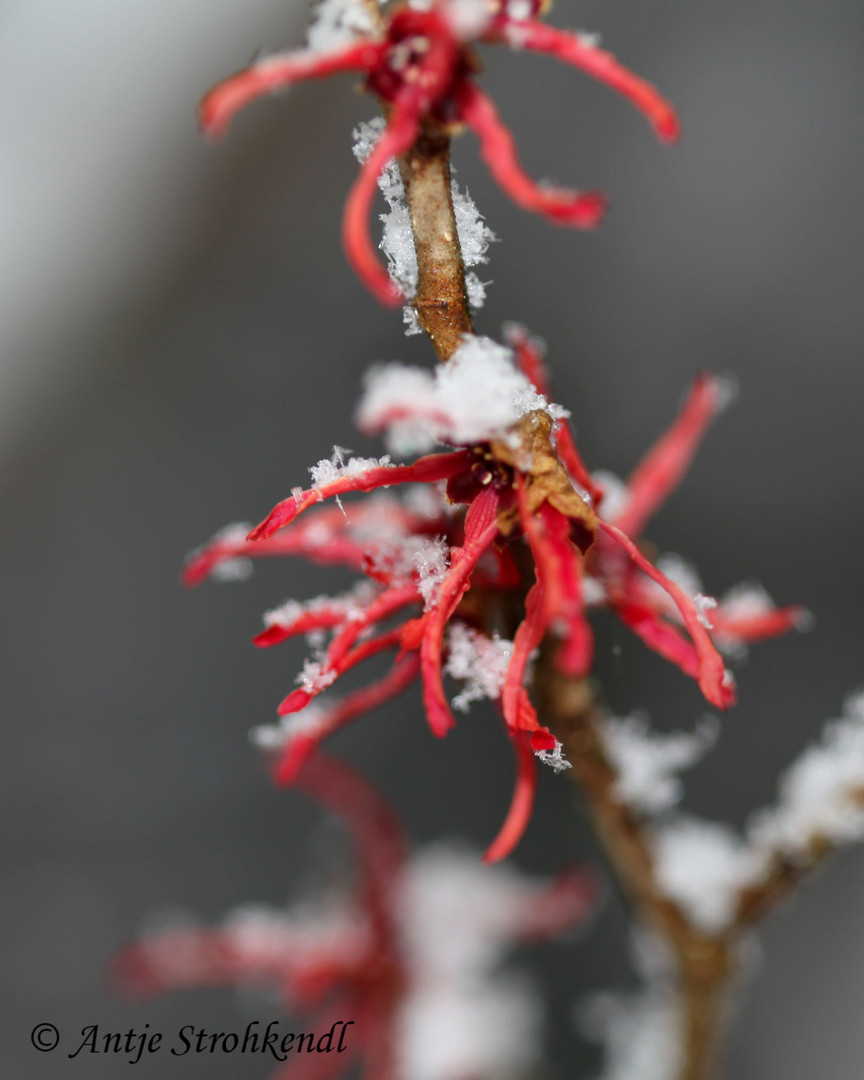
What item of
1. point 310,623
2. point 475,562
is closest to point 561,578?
point 475,562

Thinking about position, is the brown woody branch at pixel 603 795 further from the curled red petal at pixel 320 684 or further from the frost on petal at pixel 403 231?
the curled red petal at pixel 320 684

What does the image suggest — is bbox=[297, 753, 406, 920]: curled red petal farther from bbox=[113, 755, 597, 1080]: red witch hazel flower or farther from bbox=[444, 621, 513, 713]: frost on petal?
bbox=[444, 621, 513, 713]: frost on petal

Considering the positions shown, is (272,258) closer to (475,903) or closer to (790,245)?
(790,245)

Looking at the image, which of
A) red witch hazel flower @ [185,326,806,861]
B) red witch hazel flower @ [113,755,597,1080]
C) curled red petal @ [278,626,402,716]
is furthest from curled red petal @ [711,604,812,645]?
red witch hazel flower @ [113,755,597,1080]

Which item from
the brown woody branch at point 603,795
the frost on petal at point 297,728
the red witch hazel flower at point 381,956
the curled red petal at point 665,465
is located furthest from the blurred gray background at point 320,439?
the frost on petal at point 297,728

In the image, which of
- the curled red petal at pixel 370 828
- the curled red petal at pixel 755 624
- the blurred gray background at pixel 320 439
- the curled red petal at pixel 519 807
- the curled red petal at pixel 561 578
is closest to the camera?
the curled red petal at pixel 561 578

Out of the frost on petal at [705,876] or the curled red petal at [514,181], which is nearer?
the curled red petal at [514,181]
